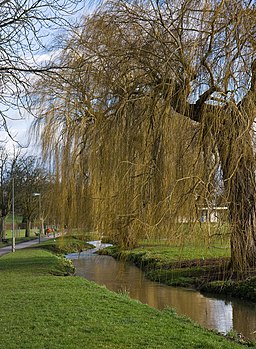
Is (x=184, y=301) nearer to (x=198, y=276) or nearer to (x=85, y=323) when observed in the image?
(x=198, y=276)

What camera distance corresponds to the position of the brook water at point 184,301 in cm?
1073

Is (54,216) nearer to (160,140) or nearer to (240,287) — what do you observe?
(160,140)

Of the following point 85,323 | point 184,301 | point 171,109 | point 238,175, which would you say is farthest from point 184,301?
point 171,109

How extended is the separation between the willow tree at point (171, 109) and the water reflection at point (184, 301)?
177 centimetres

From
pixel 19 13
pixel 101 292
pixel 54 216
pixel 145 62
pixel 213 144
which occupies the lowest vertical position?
pixel 101 292

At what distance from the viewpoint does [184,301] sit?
13.4 metres

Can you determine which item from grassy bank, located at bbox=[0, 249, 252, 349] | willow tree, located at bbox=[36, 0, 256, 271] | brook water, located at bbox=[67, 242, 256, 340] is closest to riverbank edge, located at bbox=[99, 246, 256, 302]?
brook water, located at bbox=[67, 242, 256, 340]

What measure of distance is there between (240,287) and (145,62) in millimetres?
6712

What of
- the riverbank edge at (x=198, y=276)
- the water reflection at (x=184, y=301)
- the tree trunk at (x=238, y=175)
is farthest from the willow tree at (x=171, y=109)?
the water reflection at (x=184, y=301)

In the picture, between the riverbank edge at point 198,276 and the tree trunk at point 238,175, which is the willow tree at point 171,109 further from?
the riverbank edge at point 198,276

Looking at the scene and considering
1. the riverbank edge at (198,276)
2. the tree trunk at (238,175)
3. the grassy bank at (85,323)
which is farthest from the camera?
the riverbank edge at (198,276)

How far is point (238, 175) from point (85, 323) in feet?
11.2

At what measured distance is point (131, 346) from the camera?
23.5ft

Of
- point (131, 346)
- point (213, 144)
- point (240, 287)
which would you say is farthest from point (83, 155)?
point (240, 287)
